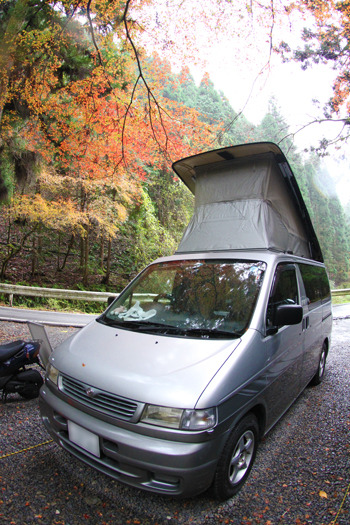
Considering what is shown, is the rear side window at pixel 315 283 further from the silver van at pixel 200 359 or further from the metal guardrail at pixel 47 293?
the metal guardrail at pixel 47 293

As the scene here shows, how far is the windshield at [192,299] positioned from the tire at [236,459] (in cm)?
66

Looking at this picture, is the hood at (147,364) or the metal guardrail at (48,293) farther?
the metal guardrail at (48,293)

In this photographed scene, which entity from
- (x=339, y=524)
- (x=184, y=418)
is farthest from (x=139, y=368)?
(x=339, y=524)

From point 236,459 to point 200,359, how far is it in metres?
0.78

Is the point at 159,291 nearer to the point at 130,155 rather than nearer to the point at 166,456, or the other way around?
the point at 166,456

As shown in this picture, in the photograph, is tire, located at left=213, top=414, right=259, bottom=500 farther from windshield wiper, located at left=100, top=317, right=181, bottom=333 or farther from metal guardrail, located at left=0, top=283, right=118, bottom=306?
metal guardrail, located at left=0, top=283, right=118, bottom=306

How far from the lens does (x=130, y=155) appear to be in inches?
481

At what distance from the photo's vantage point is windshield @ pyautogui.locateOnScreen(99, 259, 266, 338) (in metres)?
2.58

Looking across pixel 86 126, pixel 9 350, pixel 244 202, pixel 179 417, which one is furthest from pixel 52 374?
pixel 86 126

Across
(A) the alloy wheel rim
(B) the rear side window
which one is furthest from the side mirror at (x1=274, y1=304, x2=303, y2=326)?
(B) the rear side window

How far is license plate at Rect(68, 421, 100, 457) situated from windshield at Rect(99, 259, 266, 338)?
2.83 feet

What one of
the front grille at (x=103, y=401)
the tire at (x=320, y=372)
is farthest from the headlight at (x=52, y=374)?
the tire at (x=320, y=372)

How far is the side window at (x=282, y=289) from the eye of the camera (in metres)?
2.73

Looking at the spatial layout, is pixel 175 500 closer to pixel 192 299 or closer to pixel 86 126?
pixel 192 299
